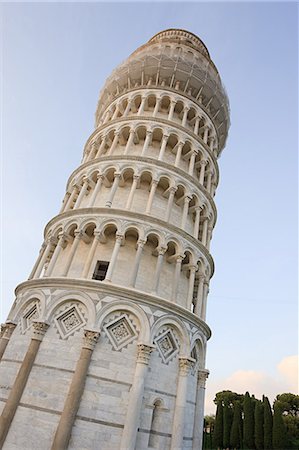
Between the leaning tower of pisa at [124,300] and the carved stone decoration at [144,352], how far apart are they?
0.07 metres

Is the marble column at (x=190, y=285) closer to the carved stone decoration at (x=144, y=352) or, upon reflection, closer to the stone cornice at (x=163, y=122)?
the carved stone decoration at (x=144, y=352)

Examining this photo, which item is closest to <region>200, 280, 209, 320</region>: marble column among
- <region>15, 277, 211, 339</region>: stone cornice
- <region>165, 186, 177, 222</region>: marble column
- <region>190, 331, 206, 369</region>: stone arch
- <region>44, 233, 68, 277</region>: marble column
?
<region>190, 331, 206, 369</region>: stone arch

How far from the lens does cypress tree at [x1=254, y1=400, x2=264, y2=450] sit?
32.7m

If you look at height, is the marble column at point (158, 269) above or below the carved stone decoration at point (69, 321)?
above

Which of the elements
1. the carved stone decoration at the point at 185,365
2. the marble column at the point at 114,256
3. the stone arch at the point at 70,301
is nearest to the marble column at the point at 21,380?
the stone arch at the point at 70,301

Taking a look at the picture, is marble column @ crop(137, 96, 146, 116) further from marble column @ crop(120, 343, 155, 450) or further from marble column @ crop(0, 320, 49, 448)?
marble column @ crop(120, 343, 155, 450)

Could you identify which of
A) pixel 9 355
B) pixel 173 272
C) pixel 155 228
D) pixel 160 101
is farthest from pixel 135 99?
pixel 9 355

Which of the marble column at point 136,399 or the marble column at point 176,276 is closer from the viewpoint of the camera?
the marble column at point 136,399

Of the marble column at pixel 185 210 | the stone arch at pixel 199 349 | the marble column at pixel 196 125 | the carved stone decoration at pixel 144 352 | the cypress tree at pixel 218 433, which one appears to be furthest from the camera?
the cypress tree at pixel 218 433

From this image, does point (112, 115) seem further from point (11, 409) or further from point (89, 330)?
point (11, 409)

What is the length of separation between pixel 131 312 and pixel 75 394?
3461 millimetres

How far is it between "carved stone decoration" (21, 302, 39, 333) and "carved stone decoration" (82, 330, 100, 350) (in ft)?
8.74

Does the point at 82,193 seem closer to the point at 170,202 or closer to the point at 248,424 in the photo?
the point at 170,202

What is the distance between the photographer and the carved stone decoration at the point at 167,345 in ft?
40.8
